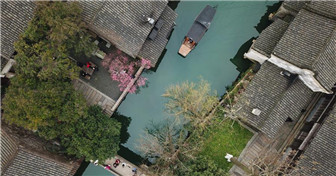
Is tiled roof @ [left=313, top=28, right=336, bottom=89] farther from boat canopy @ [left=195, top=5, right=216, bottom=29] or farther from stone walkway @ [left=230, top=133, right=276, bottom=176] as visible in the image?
boat canopy @ [left=195, top=5, right=216, bottom=29]

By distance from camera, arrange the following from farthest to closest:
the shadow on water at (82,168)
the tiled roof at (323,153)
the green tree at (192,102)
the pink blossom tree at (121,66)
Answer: the shadow on water at (82,168) < the pink blossom tree at (121,66) < the green tree at (192,102) < the tiled roof at (323,153)

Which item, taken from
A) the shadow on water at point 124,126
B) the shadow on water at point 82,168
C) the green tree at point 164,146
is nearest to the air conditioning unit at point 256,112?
the green tree at point 164,146

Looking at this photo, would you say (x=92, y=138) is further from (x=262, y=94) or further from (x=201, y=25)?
(x=262, y=94)

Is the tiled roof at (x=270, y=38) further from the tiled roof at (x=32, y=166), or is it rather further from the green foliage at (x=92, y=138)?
the tiled roof at (x=32, y=166)

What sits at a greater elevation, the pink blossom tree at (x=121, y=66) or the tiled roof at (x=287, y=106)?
the tiled roof at (x=287, y=106)

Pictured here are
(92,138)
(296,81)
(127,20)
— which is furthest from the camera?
(296,81)

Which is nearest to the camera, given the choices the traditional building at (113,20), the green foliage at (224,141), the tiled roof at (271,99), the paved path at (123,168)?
the traditional building at (113,20)

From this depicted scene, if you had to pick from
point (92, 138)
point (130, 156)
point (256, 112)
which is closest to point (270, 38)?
point (256, 112)
